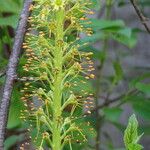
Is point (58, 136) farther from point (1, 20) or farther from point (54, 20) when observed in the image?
point (1, 20)

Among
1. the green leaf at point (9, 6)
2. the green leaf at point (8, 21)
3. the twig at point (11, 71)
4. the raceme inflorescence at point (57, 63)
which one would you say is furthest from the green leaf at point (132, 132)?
the green leaf at point (9, 6)

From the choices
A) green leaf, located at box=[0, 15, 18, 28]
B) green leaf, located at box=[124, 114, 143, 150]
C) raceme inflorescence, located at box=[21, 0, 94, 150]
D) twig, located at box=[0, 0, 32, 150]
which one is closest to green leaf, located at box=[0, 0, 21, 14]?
green leaf, located at box=[0, 15, 18, 28]

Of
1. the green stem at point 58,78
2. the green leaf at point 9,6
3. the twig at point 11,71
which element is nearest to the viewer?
the green stem at point 58,78

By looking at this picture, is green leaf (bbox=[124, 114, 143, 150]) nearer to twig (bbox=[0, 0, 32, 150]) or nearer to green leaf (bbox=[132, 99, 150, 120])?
twig (bbox=[0, 0, 32, 150])

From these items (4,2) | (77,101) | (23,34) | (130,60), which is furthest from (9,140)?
(130,60)

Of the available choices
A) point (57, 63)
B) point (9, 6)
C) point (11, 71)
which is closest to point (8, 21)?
point (9, 6)

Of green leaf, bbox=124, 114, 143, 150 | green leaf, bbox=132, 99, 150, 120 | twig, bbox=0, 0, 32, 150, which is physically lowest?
green leaf, bbox=132, 99, 150, 120

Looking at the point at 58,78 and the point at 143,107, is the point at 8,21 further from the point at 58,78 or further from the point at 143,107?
the point at 58,78

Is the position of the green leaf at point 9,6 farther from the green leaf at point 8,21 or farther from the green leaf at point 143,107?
the green leaf at point 143,107
